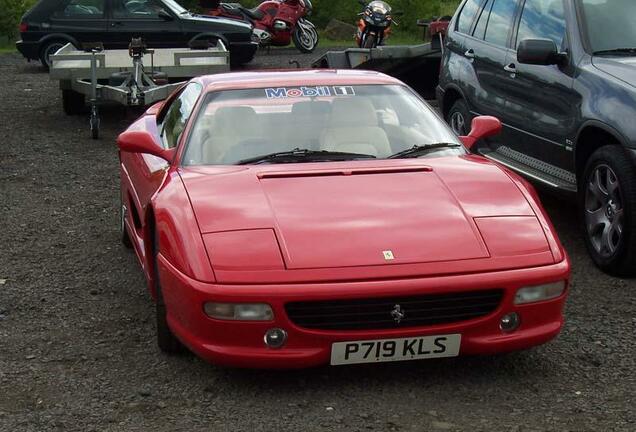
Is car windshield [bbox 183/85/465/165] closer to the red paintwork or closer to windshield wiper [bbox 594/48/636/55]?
windshield wiper [bbox 594/48/636/55]

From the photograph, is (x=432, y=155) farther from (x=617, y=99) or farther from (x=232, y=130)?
(x=617, y=99)

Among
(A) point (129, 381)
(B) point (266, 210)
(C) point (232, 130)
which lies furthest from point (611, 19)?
(A) point (129, 381)

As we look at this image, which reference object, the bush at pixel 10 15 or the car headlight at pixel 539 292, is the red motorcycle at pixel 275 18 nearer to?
the bush at pixel 10 15

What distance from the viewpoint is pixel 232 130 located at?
562 cm

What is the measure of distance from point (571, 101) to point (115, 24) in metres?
11.7

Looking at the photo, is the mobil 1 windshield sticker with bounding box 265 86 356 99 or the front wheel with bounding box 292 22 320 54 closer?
the mobil 1 windshield sticker with bounding box 265 86 356 99

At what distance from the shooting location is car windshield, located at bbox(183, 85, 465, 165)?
5531 mm

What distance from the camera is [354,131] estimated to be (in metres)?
5.71

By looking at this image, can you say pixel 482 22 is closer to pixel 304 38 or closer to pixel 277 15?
pixel 277 15

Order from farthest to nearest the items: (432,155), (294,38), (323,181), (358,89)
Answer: (294,38)
(358,89)
(432,155)
(323,181)

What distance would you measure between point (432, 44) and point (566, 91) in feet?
18.0

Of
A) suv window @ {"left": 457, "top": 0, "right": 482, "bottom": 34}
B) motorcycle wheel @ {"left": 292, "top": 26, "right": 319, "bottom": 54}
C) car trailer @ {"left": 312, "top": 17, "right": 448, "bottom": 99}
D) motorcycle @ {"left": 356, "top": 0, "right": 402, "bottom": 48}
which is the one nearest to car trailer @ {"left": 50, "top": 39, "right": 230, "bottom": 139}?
car trailer @ {"left": 312, "top": 17, "right": 448, "bottom": 99}

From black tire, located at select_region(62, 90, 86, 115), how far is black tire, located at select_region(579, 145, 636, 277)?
8650 millimetres

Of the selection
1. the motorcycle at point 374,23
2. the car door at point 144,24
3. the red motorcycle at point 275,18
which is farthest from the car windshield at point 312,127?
the red motorcycle at point 275,18
